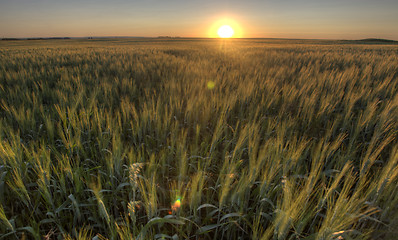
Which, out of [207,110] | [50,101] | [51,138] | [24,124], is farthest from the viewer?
[50,101]

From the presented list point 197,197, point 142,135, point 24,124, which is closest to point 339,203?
point 197,197

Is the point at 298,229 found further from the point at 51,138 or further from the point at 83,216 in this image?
the point at 51,138

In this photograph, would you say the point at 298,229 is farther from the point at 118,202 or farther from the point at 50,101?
the point at 50,101

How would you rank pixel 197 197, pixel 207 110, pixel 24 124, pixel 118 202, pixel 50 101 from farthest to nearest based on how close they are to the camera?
pixel 50 101, pixel 207 110, pixel 24 124, pixel 118 202, pixel 197 197

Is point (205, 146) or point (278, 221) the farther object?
point (205, 146)

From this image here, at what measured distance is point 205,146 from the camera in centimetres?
161

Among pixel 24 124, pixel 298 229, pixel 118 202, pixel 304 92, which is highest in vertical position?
pixel 304 92

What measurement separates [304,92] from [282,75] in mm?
1319

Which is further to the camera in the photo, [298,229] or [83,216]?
[83,216]

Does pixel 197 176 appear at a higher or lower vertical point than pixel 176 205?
higher

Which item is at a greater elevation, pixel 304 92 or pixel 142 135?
pixel 304 92

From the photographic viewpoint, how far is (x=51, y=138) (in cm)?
156

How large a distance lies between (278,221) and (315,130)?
1497mm

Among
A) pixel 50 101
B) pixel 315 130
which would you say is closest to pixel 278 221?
pixel 315 130
